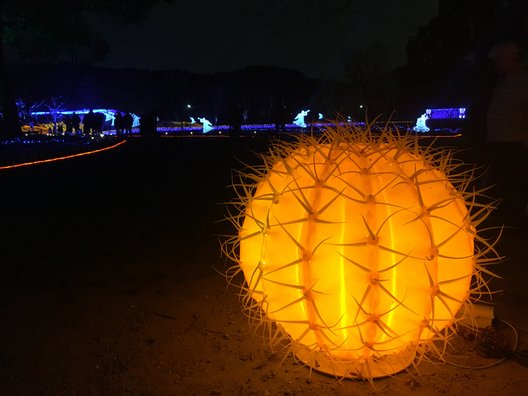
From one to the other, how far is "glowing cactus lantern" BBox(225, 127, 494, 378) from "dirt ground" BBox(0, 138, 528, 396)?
0.48m

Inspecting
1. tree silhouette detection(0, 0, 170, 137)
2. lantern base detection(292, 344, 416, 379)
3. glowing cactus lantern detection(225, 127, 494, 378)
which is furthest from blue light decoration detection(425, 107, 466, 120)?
glowing cactus lantern detection(225, 127, 494, 378)

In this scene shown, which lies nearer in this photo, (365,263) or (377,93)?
(365,263)

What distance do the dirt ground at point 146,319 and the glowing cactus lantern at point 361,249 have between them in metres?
0.48

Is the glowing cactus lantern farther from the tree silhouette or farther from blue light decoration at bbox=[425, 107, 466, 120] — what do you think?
blue light decoration at bbox=[425, 107, 466, 120]

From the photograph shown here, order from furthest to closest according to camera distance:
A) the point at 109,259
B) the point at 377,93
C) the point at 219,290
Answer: the point at 377,93 → the point at 109,259 → the point at 219,290

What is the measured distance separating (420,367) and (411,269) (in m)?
1.09

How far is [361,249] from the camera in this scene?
2336 millimetres

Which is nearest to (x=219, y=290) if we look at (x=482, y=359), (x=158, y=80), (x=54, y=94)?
(x=482, y=359)

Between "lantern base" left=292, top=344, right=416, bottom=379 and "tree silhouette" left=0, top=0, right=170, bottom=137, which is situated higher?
"tree silhouette" left=0, top=0, right=170, bottom=137

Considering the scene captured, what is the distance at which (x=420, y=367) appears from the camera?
312 cm

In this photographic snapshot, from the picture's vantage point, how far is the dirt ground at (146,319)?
300 cm

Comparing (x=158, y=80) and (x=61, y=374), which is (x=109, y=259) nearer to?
(x=61, y=374)

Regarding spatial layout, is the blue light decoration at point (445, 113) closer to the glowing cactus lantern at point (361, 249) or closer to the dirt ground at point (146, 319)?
the dirt ground at point (146, 319)

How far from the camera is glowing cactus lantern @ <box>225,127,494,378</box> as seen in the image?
237 centimetres
